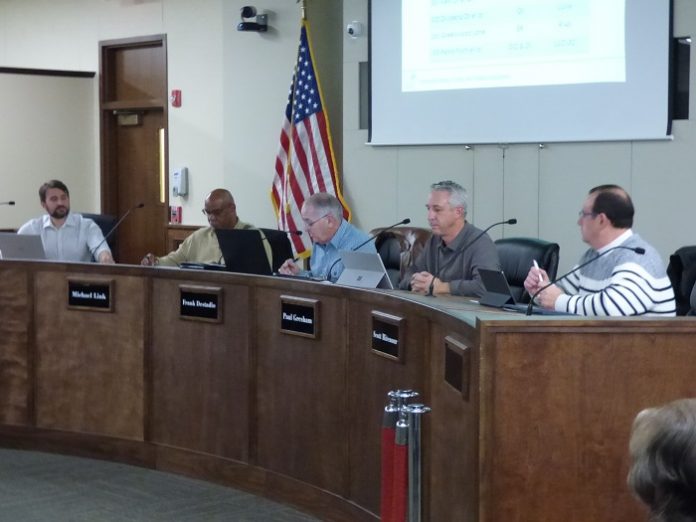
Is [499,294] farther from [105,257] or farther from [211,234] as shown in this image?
[105,257]

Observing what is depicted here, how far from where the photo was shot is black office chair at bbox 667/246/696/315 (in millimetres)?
5008

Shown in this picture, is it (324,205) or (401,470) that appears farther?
(324,205)

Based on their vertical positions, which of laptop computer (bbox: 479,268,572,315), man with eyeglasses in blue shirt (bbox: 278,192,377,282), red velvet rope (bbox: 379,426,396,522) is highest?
man with eyeglasses in blue shirt (bbox: 278,192,377,282)

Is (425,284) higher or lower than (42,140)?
lower

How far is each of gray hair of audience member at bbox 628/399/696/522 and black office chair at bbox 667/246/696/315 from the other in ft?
11.3

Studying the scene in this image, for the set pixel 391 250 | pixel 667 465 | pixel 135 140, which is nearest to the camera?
pixel 667 465

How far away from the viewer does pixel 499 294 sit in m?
3.62

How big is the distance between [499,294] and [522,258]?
1600mm

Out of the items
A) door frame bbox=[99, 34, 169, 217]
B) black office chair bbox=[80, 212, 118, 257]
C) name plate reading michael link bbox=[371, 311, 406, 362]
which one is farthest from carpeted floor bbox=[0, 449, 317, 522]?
door frame bbox=[99, 34, 169, 217]

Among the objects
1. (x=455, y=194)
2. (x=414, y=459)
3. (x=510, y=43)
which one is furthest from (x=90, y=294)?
(x=510, y=43)

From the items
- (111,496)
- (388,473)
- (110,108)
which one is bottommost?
(111,496)

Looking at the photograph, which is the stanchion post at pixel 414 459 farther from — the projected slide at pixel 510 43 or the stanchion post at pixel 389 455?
the projected slide at pixel 510 43

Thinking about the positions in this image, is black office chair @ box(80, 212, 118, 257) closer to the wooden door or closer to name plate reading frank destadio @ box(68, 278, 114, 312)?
name plate reading frank destadio @ box(68, 278, 114, 312)

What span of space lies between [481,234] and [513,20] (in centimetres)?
215
